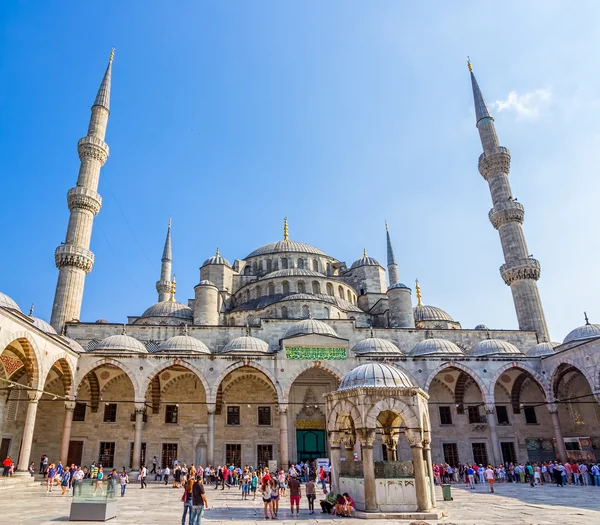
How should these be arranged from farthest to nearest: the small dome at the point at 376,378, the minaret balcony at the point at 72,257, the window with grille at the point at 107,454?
the minaret balcony at the point at 72,257, the window with grille at the point at 107,454, the small dome at the point at 376,378

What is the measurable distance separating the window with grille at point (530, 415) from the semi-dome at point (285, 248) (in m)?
14.4

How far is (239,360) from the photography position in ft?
58.8

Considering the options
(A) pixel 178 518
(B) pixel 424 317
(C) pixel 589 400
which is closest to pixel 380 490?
(A) pixel 178 518

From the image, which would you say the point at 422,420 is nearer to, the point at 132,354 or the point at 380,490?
the point at 380,490

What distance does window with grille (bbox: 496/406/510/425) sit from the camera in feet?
66.6

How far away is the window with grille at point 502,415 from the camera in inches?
799

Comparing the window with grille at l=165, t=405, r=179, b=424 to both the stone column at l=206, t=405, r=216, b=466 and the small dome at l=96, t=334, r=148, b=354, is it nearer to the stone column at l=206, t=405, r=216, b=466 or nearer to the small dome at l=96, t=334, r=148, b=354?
the stone column at l=206, t=405, r=216, b=466

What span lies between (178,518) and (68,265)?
15886mm

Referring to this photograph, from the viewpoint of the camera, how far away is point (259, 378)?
2011 cm

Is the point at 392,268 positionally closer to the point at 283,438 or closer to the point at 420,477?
the point at 283,438

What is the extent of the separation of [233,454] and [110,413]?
523 cm

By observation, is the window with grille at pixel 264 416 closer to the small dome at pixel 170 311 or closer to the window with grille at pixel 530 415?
the small dome at pixel 170 311

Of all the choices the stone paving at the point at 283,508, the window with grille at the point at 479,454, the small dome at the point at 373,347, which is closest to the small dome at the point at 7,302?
the stone paving at the point at 283,508

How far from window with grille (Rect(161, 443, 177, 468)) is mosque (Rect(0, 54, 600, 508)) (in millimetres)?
51
